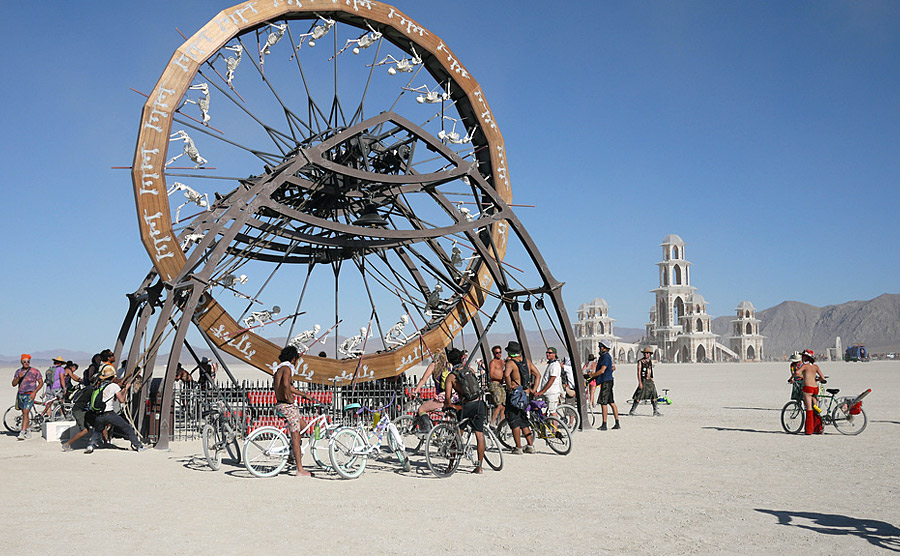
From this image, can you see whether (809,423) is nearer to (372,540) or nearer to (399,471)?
(399,471)

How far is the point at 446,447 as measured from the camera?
10.9m

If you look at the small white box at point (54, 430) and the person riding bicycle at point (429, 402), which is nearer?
the person riding bicycle at point (429, 402)

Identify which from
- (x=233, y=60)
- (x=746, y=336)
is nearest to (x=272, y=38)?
(x=233, y=60)

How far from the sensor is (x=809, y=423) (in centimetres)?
1485

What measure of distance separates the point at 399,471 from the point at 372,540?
410 cm

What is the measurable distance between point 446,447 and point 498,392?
8.73ft

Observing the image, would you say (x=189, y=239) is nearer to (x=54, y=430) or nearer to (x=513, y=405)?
(x=54, y=430)

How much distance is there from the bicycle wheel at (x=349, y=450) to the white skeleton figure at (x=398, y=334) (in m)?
5.96

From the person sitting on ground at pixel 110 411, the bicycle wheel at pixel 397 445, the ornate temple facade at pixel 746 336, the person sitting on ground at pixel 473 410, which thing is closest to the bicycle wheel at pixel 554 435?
the person sitting on ground at pixel 473 410

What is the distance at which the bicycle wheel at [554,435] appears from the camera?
12781 mm

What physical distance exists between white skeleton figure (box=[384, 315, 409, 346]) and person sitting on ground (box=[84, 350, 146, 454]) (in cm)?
560

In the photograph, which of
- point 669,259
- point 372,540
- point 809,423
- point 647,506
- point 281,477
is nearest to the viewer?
point 372,540

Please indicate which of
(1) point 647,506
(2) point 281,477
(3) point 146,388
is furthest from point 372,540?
(3) point 146,388

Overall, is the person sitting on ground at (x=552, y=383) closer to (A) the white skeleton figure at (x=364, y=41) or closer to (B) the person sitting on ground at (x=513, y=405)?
(B) the person sitting on ground at (x=513, y=405)
